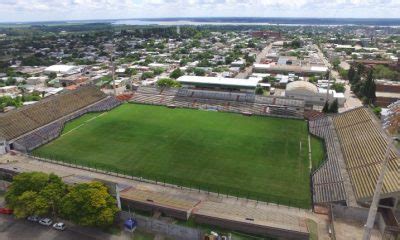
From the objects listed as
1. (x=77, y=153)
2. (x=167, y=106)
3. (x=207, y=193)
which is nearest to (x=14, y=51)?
(x=167, y=106)

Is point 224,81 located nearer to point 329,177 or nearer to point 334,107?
point 334,107

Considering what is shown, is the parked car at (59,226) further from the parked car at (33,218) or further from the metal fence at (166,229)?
the metal fence at (166,229)

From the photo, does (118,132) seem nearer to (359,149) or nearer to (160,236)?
(160,236)

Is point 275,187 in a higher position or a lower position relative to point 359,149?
lower

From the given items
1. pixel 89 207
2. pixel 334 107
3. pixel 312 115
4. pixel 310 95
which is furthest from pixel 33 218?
pixel 310 95

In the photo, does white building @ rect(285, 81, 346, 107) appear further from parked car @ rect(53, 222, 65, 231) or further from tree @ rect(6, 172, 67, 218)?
parked car @ rect(53, 222, 65, 231)

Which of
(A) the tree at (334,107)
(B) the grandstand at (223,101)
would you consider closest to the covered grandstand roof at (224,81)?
(B) the grandstand at (223,101)

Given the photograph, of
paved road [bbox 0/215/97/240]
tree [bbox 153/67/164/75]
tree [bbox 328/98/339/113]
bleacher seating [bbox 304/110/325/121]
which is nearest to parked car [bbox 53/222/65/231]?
paved road [bbox 0/215/97/240]
